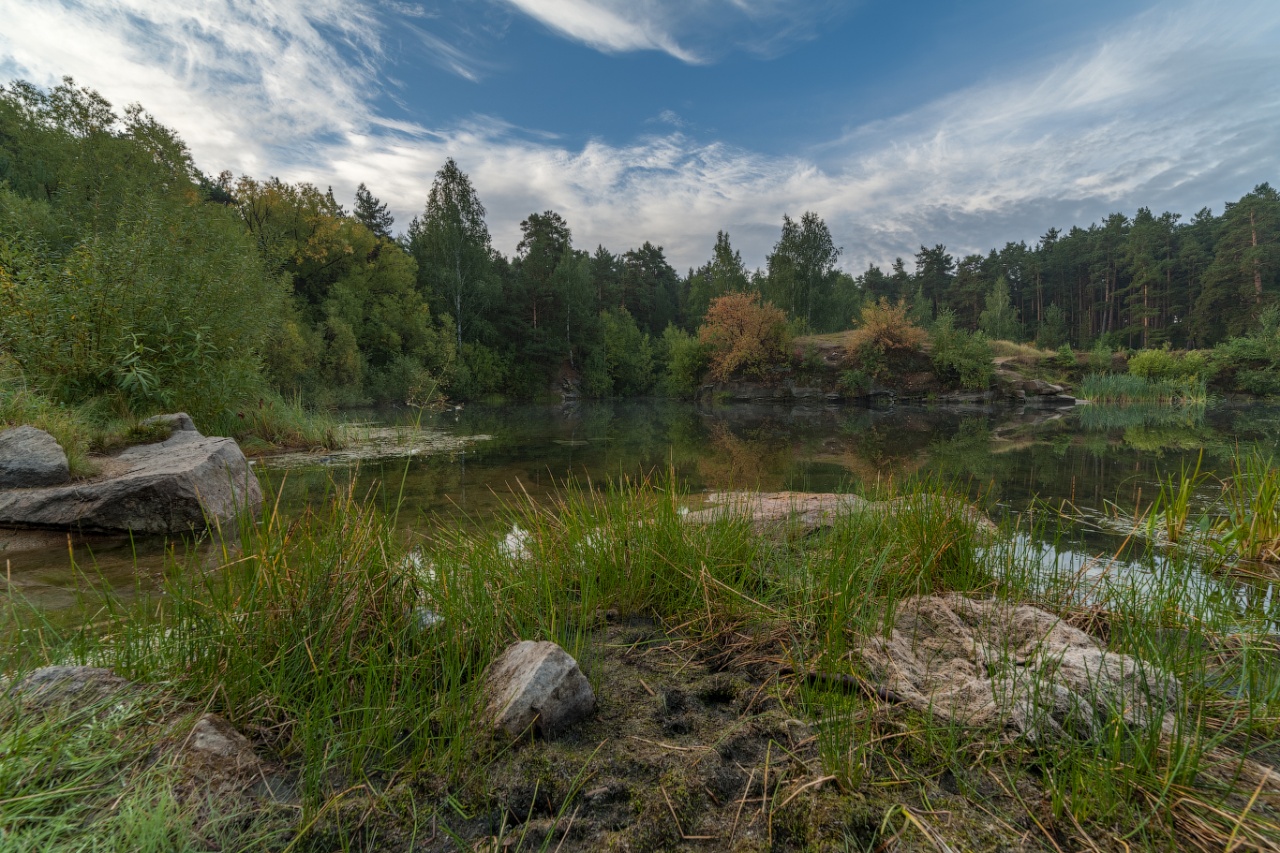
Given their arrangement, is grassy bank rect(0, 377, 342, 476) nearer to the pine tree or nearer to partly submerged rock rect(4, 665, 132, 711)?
partly submerged rock rect(4, 665, 132, 711)

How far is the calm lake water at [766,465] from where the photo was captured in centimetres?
449

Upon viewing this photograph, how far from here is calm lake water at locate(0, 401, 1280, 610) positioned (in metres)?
4.49

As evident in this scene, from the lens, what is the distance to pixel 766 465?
10344 millimetres

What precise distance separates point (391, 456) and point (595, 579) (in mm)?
9029

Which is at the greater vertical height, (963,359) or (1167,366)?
(963,359)

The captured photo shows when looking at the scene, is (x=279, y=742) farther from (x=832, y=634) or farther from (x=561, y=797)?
(x=832, y=634)

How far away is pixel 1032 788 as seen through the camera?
1.47 m

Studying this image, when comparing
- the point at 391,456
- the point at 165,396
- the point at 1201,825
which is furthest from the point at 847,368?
the point at 1201,825

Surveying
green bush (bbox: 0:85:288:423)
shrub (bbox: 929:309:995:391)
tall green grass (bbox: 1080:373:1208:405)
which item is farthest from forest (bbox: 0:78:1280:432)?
tall green grass (bbox: 1080:373:1208:405)

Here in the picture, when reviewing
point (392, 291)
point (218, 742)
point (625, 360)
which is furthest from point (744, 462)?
point (625, 360)

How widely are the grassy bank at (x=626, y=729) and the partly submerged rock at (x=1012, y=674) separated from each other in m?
0.06

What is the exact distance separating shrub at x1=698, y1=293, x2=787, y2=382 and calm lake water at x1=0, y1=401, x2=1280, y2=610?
15.7 metres

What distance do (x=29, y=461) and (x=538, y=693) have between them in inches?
271

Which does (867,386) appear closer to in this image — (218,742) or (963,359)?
(963,359)
